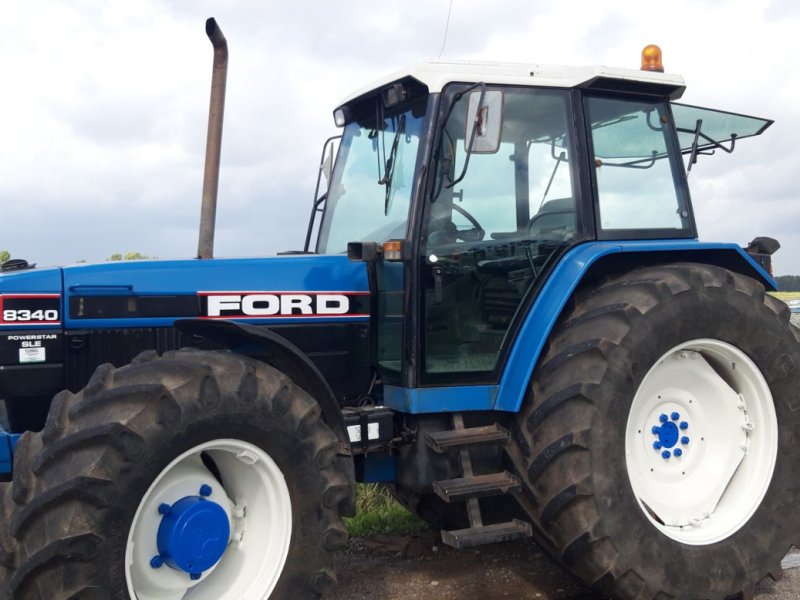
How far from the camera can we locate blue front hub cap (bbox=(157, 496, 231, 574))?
290cm

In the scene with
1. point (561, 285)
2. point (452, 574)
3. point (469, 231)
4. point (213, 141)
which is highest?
point (213, 141)

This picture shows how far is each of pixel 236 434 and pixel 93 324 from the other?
844 millimetres

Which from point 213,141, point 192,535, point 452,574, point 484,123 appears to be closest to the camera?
point 192,535

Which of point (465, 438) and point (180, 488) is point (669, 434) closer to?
point (465, 438)

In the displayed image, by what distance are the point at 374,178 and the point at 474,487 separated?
1.64 metres

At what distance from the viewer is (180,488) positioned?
302 cm

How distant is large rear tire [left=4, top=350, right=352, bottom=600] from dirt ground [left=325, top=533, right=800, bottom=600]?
2.62 feet

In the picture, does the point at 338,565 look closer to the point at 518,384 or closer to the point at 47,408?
the point at 518,384

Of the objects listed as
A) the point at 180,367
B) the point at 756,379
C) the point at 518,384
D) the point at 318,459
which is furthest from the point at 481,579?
the point at 180,367

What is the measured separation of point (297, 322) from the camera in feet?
12.2

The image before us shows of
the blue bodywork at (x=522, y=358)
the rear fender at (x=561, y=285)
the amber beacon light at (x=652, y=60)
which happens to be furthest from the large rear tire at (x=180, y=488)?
the amber beacon light at (x=652, y=60)

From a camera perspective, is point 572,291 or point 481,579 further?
A: point 481,579

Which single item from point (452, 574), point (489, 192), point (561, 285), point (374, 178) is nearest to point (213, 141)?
point (374, 178)

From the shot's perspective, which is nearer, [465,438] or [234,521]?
[234,521]
